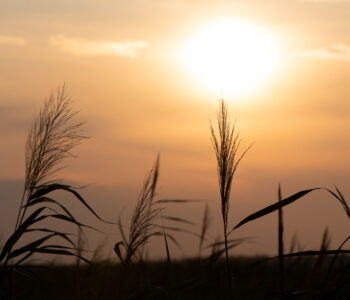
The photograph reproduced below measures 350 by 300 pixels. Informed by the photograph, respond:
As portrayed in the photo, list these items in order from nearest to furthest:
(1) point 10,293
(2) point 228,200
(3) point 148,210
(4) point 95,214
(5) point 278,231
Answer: (2) point 228,200 < (5) point 278,231 < (1) point 10,293 < (3) point 148,210 < (4) point 95,214

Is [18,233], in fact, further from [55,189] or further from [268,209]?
[268,209]

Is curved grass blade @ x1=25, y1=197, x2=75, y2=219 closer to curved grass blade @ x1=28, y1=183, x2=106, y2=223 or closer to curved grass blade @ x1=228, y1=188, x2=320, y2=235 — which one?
curved grass blade @ x1=28, y1=183, x2=106, y2=223

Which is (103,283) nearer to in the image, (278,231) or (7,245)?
(7,245)

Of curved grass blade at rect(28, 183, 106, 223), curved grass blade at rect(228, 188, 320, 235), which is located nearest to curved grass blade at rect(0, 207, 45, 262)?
curved grass blade at rect(28, 183, 106, 223)

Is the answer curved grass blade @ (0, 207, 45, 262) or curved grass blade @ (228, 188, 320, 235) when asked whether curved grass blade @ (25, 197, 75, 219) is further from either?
curved grass blade @ (228, 188, 320, 235)

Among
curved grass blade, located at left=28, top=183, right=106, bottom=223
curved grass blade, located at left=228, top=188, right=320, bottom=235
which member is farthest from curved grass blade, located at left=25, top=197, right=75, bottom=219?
curved grass blade, located at left=228, top=188, right=320, bottom=235

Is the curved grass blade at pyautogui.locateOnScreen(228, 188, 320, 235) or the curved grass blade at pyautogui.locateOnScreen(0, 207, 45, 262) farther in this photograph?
the curved grass blade at pyautogui.locateOnScreen(0, 207, 45, 262)

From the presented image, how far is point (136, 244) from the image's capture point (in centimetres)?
357

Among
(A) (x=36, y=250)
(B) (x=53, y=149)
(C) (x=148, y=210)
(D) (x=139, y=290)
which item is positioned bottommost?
(D) (x=139, y=290)

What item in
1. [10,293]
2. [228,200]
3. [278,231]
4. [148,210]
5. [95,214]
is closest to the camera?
[228,200]

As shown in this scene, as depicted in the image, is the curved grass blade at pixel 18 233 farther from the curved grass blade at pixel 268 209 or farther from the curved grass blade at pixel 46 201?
the curved grass blade at pixel 268 209

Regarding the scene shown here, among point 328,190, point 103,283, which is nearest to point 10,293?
point 103,283

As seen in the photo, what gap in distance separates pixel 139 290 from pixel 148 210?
515 millimetres

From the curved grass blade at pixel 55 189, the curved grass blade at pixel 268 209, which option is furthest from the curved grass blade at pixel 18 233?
the curved grass blade at pixel 268 209
